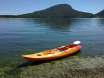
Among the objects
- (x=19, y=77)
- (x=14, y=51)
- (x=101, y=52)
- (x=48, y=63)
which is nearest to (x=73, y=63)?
(x=48, y=63)

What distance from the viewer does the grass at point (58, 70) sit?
1914 cm

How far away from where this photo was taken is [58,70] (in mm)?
20281

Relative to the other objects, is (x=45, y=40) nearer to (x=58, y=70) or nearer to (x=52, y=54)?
(x=52, y=54)

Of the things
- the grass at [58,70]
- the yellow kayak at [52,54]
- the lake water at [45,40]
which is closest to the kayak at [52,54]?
the yellow kayak at [52,54]

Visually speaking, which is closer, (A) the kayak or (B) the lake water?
(A) the kayak

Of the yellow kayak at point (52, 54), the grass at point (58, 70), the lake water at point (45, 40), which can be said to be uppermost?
the yellow kayak at point (52, 54)

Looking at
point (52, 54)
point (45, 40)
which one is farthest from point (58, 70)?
point (45, 40)

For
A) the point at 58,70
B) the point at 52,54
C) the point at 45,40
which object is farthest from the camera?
the point at 45,40

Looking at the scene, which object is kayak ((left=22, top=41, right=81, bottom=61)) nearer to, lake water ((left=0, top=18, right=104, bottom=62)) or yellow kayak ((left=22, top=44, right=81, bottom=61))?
yellow kayak ((left=22, top=44, right=81, bottom=61))

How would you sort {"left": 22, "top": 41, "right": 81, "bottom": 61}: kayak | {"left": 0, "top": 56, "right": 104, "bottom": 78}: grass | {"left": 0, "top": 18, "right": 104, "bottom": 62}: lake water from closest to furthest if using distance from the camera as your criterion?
1. {"left": 0, "top": 56, "right": 104, "bottom": 78}: grass
2. {"left": 22, "top": 41, "right": 81, "bottom": 61}: kayak
3. {"left": 0, "top": 18, "right": 104, "bottom": 62}: lake water

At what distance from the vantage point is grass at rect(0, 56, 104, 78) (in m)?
19.1

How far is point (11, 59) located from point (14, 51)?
183 inches

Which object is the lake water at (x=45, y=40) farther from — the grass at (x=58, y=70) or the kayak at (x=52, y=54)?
the grass at (x=58, y=70)

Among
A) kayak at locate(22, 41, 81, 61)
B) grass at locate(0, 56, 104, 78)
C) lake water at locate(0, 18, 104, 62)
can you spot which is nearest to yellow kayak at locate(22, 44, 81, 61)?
kayak at locate(22, 41, 81, 61)
